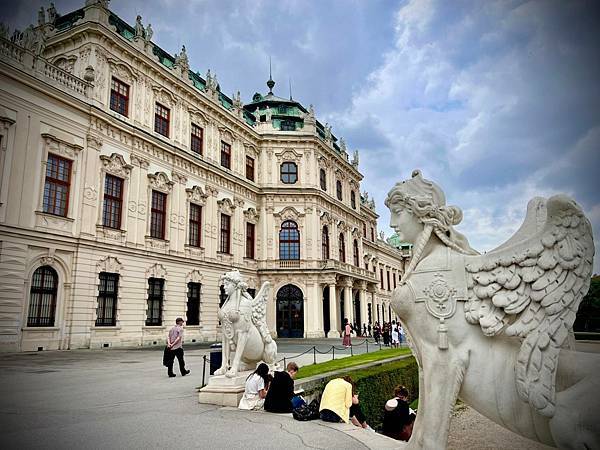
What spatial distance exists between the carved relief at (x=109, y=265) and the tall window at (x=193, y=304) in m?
6.06

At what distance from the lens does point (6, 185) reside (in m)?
17.8

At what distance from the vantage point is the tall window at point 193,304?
28078 millimetres

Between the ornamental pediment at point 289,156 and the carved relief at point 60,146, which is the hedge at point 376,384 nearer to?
the carved relief at point 60,146

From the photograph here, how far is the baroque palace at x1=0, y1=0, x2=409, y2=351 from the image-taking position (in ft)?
61.6

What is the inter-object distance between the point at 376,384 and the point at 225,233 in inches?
920

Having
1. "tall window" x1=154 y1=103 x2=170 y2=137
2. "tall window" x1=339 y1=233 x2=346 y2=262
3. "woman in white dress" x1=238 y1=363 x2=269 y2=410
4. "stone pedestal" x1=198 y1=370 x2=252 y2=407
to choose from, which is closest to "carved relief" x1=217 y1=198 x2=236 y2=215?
"tall window" x1=154 y1=103 x2=170 y2=137

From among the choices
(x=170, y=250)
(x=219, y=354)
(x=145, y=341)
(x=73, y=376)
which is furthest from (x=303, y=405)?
(x=170, y=250)

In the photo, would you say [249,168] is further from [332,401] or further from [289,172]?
[332,401]

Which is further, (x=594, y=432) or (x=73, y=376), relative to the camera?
(x=73, y=376)

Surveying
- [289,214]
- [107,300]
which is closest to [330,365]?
[107,300]

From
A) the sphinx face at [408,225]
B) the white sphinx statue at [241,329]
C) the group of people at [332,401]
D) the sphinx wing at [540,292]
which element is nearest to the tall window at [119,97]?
the white sphinx statue at [241,329]

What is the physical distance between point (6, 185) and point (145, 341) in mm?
10521

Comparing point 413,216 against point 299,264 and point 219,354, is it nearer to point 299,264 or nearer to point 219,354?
point 219,354

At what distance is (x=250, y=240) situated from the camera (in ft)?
117
